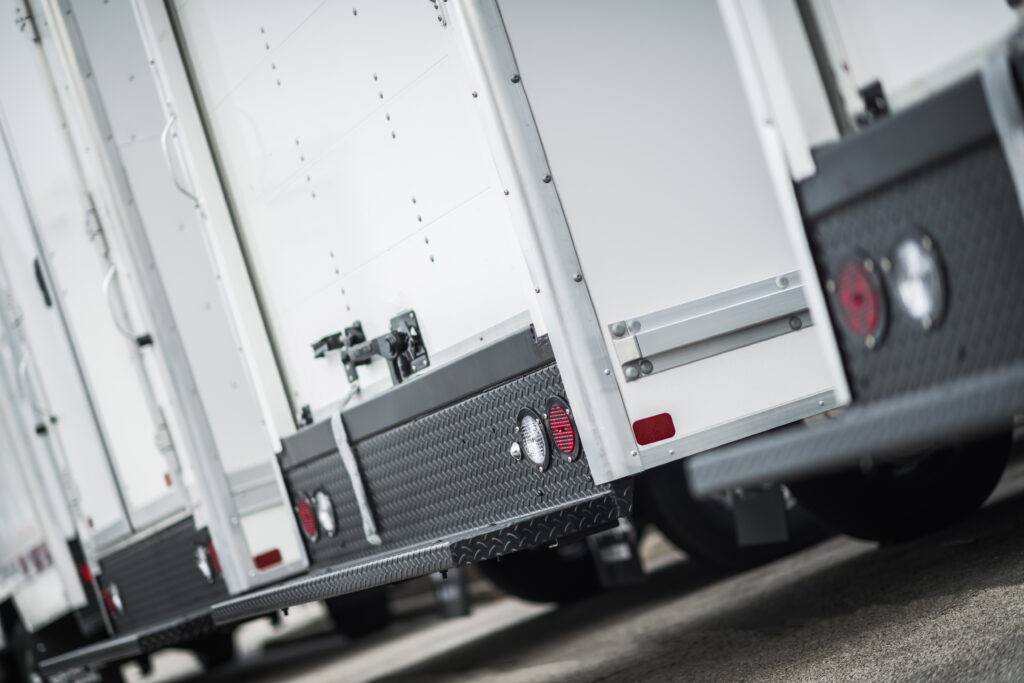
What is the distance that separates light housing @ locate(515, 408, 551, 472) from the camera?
338cm

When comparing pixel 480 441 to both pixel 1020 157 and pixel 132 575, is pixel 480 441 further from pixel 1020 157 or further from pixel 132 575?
pixel 132 575

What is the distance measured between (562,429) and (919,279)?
1.45 meters

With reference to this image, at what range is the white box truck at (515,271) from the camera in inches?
78.6

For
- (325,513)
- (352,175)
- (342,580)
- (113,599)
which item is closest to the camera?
(352,175)

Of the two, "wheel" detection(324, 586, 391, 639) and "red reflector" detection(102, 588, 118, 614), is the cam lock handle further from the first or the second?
"wheel" detection(324, 586, 391, 639)

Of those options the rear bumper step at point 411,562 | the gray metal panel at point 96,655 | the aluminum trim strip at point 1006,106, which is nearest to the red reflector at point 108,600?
the gray metal panel at point 96,655

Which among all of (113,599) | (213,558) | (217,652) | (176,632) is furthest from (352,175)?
(217,652)

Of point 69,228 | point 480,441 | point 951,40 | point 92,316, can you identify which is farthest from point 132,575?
point 951,40

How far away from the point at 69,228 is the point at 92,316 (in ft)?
1.40

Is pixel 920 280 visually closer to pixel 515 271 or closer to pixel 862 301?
pixel 862 301

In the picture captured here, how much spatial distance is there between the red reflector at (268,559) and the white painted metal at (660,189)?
91.8 inches

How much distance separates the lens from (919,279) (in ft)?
6.54

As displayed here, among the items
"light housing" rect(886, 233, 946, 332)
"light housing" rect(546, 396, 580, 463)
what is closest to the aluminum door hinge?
"light housing" rect(546, 396, 580, 463)

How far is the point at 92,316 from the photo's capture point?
571 cm
